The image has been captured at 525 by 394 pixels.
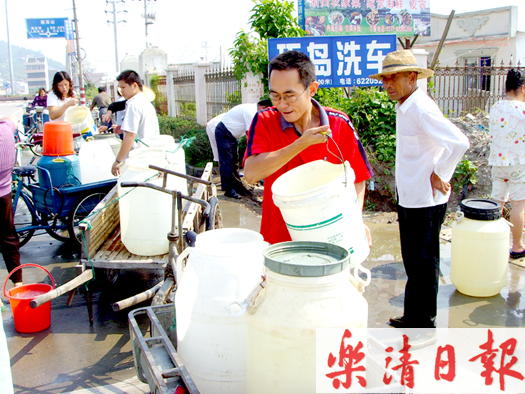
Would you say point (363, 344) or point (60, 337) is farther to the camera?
point (60, 337)

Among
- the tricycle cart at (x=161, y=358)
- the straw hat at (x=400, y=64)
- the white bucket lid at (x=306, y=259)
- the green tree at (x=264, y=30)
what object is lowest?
the tricycle cart at (x=161, y=358)

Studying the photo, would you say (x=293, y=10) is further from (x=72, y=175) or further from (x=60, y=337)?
(x=60, y=337)

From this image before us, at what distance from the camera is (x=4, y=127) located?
4004mm

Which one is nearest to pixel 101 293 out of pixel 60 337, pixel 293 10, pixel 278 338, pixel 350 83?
pixel 60 337

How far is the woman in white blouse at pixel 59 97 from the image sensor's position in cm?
679

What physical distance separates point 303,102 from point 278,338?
1291mm

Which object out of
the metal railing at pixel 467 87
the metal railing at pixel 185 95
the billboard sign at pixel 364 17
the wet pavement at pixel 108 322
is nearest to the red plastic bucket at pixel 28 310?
the wet pavement at pixel 108 322

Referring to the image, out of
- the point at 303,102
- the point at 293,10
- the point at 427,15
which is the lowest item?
the point at 303,102

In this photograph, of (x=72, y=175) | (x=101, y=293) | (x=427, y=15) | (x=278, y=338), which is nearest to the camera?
(x=278, y=338)

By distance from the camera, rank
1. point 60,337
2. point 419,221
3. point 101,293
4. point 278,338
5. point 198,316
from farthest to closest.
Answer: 1. point 101,293
2. point 60,337
3. point 419,221
4. point 198,316
5. point 278,338

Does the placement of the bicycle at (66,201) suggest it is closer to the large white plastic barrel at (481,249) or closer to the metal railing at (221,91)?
the large white plastic barrel at (481,249)

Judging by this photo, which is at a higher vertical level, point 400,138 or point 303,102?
point 303,102

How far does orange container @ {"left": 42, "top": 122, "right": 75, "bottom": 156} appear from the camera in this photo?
5.29 meters

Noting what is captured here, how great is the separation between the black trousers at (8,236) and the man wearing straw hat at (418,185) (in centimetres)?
353
